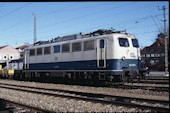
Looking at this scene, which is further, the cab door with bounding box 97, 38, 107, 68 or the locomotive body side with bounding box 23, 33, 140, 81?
the cab door with bounding box 97, 38, 107, 68

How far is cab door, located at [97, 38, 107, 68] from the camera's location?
17670mm

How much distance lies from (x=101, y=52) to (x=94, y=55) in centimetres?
67

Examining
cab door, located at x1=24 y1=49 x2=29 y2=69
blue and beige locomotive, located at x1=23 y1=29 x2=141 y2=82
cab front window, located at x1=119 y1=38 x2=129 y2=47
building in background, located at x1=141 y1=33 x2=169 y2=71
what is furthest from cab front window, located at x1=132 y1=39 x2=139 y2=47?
building in background, located at x1=141 y1=33 x2=169 y2=71

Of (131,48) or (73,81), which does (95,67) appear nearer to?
(131,48)

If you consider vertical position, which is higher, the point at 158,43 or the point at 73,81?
the point at 158,43

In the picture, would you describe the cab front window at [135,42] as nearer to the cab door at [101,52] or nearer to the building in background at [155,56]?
the cab door at [101,52]

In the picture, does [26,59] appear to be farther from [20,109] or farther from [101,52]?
[20,109]

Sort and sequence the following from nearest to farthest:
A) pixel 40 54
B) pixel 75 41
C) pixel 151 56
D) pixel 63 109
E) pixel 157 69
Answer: pixel 63 109
pixel 75 41
pixel 40 54
pixel 157 69
pixel 151 56

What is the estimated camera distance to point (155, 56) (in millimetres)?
64562

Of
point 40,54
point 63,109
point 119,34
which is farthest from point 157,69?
point 63,109

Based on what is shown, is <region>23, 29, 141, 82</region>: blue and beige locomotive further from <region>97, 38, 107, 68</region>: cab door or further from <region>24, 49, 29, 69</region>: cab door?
<region>24, 49, 29, 69</region>: cab door

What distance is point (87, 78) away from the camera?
18938mm

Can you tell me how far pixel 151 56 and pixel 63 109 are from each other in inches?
2282

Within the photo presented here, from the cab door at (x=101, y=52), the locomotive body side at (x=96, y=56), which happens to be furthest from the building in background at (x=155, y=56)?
the cab door at (x=101, y=52)
